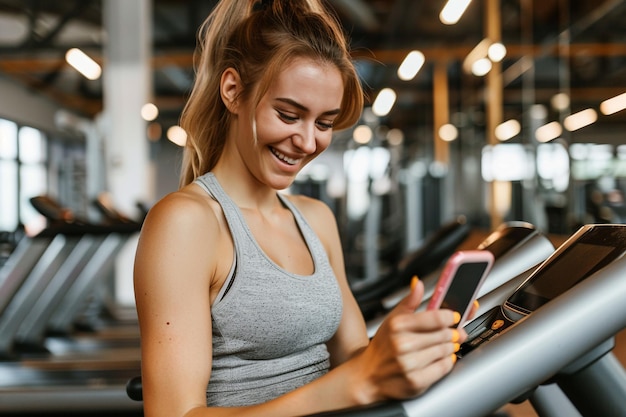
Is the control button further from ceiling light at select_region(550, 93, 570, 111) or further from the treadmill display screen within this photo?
ceiling light at select_region(550, 93, 570, 111)

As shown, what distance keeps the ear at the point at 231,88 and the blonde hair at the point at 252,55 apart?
0.05ft

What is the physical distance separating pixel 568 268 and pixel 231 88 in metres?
0.62

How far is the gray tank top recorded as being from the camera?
3.39 feet

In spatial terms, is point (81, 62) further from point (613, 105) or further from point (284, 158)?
point (284, 158)

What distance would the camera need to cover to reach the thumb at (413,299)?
0.67 meters

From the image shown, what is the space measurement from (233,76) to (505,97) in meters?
6.39

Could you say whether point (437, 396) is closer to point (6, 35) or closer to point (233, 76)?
point (233, 76)

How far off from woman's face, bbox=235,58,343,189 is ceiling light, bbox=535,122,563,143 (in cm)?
356

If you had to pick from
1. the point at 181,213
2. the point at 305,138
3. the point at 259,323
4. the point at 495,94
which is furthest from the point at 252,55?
the point at 495,94

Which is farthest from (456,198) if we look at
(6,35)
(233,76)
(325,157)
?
(233,76)

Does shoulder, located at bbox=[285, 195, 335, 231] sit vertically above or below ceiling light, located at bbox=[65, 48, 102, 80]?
below

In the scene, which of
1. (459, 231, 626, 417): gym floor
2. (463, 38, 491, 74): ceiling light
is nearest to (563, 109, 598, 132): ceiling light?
(459, 231, 626, 417): gym floor

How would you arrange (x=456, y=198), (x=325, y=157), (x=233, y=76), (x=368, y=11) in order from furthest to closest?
(x=325, y=157), (x=456, y=198), (x=368, y=11), (x=233, y=76)

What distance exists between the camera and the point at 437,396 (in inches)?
27.3
